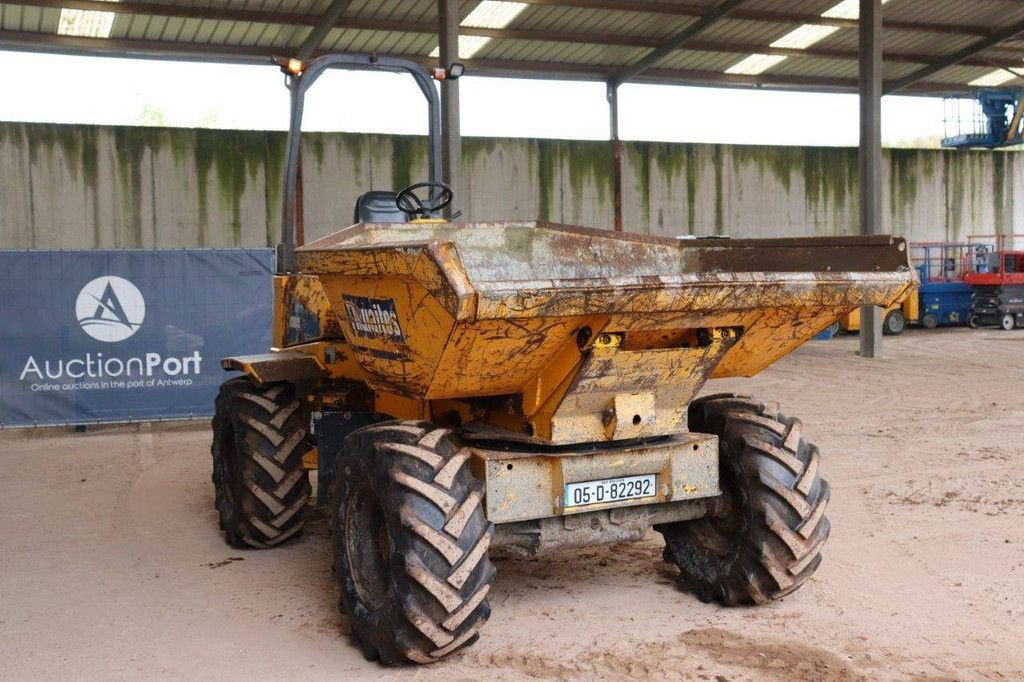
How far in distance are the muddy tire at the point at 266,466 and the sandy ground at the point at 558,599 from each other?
165 millimetres

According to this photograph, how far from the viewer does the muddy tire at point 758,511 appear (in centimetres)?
504

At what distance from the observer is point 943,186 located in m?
25.6

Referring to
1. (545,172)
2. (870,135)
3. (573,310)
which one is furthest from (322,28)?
(573,310)

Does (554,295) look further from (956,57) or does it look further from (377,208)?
(956,57)

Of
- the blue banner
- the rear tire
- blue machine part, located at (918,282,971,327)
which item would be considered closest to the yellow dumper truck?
the blue banner

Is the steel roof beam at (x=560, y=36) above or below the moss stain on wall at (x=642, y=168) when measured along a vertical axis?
above

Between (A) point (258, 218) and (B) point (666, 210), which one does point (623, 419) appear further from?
(B) point (666, 210)

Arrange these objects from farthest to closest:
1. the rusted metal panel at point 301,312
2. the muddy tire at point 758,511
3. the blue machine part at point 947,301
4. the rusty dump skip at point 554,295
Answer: the blue machine part at point 947,301 → the rusted metal panel at point 301,312 → the muddy tire at point 758,511 → the rusty dump skip at point 554,295

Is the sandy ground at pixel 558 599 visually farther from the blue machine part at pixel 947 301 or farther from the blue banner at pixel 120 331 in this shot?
the blue machine part at pixel 947 301

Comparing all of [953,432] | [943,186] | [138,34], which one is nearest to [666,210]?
[943,186]

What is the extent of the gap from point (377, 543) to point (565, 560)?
4.98 ft

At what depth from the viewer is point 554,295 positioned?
4.09 metres

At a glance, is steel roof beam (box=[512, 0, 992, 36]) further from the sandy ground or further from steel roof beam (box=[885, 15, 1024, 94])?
the sandy ground

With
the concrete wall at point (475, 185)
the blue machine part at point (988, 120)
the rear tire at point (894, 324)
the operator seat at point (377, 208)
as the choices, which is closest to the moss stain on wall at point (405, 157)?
the concrete wall at point (475, 185)
